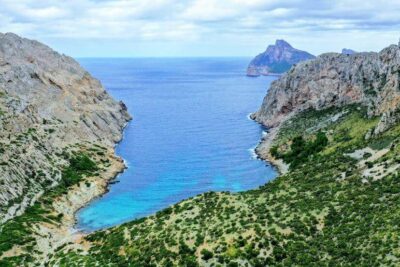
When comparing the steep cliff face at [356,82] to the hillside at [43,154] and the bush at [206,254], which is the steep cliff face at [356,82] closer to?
the bush at [206,254]

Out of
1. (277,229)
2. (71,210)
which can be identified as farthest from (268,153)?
(277,229)

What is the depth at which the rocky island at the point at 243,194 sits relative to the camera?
74.9 meters

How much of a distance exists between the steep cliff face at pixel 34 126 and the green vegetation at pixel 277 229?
3312cm

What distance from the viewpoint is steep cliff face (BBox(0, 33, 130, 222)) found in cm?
11556

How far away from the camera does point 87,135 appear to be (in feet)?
547

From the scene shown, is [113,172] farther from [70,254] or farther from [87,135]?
[70,254]

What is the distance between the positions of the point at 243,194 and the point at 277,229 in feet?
68.6

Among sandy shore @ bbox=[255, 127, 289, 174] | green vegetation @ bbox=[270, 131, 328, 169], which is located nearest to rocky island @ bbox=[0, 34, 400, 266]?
green vegetation @ bbox=[270, 131, 328, 169]

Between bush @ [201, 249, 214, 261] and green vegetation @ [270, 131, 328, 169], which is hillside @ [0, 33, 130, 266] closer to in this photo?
bush @ [201, 249, 214, 261]

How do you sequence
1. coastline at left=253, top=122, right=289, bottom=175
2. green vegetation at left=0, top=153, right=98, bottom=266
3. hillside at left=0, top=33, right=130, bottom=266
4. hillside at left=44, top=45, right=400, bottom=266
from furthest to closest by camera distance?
coastline at left=253, top=122, right=289, bottom=175
hillside at left=0, top=33, right=130, bottom=266
green vegetation at left=0, top=153, right=98, bottom=266
hillside at left=44, top=45, right=400, bottom=266

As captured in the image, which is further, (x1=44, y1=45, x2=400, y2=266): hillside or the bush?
the bush

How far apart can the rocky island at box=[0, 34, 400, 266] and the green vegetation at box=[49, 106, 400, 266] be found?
213 millimetres

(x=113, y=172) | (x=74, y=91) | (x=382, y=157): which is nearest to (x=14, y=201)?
(x=113, y=172)

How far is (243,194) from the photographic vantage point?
3932 inches
